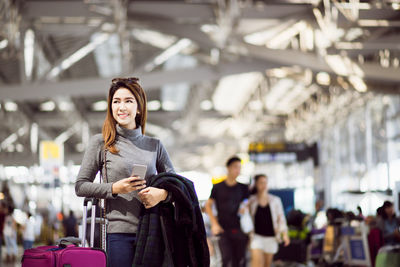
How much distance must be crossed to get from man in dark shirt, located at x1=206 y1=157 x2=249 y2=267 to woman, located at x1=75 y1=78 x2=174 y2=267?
5.18 meters

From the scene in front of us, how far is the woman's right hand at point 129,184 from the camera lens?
355cm

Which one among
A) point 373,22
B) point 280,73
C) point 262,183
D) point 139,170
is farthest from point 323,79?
point 139,170

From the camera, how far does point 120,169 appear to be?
12.5 feet

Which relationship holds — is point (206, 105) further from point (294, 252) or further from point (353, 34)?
point (294, 252)

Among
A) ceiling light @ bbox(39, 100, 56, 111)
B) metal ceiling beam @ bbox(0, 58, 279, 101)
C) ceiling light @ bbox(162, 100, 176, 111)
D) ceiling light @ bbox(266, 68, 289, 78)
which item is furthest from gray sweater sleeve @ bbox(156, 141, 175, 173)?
ceiling light @ bbox(162, 100, 176, 111)

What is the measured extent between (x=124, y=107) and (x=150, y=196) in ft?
1.66

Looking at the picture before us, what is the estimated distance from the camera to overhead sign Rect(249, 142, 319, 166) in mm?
23891

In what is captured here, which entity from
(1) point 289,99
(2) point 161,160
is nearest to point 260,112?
(1) point 289,99

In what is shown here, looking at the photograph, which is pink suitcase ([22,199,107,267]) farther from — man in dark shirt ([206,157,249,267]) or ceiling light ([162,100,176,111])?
ceiling light ([162,100,176,111])

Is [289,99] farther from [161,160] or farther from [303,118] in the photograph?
[161,160]

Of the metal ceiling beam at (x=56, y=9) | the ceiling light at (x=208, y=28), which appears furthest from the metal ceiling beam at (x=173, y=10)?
the metal ceiling beam at (x=56, y=9)

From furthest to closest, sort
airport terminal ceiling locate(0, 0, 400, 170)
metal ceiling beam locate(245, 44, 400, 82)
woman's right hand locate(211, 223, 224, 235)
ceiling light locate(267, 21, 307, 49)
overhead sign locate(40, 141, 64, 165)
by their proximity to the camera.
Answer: overhead sign locate(40, 141, 64, 165), ceiling light locate(267, 21, 307, 49), metal ceiling beam locate(245, 44, 400, 82), airport terminal ceiling locate(0, 0, 400, 170), woman's right hand locate(211, 223, 224, 235)

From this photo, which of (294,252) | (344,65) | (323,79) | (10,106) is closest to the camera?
(294,252)

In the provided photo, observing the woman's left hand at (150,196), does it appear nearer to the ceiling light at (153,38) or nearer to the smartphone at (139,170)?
the smartphone at (139,170)
